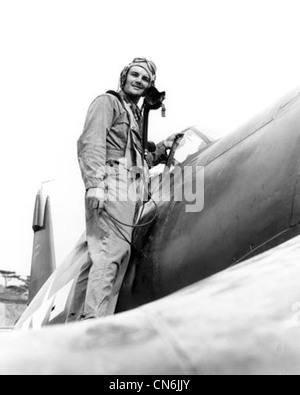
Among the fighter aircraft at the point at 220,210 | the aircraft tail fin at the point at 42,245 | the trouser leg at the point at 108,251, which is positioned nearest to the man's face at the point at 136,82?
the fighter aircraft at the point at 220,210

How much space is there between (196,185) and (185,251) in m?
0.46

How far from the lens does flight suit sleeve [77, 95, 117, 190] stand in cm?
393

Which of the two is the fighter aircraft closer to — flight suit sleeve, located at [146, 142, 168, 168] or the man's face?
flight suit sleeve, located at [146, 142, 168, 168]

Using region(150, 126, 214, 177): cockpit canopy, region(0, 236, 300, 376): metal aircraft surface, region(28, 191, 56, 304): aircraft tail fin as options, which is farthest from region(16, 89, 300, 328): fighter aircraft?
region(28, 191, 56, 304): aircraft tail fin

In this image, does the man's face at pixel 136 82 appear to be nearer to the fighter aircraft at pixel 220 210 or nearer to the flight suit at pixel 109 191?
the flight suit at pixel 109 191

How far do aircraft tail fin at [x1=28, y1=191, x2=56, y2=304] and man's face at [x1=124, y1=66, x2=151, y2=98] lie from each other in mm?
5948

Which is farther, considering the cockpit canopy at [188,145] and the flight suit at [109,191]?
the cockpit canopy at [188,145]

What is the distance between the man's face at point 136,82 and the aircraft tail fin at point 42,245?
5.95m

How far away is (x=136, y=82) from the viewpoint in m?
4.44

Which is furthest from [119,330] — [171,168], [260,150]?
[171,168]

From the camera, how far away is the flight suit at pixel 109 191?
3.76 m

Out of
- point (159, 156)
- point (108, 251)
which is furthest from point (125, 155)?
point (108, 251)

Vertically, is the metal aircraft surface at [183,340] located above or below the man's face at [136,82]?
below
